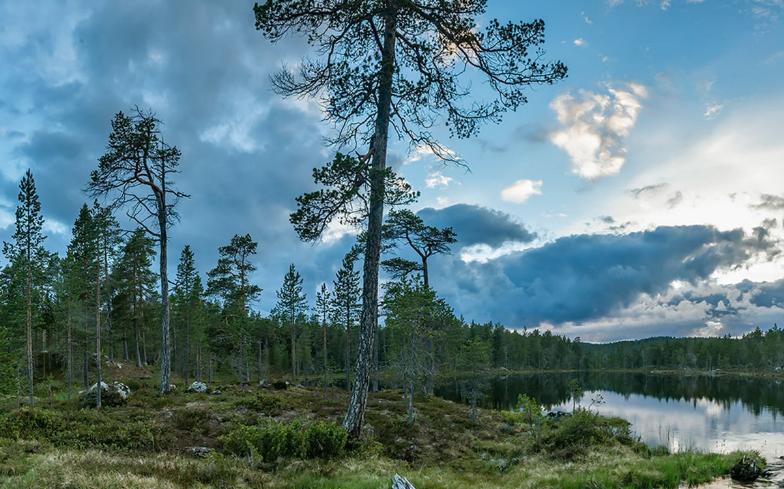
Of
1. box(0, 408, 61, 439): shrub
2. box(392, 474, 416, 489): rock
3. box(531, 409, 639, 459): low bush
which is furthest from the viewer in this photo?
box(531, 409, 639, 459): low bush

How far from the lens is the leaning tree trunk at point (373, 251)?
12.4m

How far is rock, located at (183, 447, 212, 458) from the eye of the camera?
Answer: 12281 millimetres

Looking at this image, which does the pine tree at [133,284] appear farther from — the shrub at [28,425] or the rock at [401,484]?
the rock at [401,484]

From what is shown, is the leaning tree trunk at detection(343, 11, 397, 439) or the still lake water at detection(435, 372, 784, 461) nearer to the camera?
the leaning tree trunk at detection(343, 11, 397, 439)

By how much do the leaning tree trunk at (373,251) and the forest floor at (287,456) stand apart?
1.14 m

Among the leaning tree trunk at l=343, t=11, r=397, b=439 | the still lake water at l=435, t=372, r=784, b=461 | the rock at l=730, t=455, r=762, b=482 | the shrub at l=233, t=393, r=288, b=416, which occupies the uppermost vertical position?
the leaning tree trunk at l=343, t=11, r=397, b=439

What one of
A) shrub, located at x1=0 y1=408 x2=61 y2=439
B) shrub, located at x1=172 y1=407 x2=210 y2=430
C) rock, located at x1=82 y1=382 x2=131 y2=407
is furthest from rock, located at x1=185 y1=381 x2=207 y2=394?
shrub, located at x1=0 y1=408 x2=61 y2=439

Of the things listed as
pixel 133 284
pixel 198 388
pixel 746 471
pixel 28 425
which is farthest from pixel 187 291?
pixel 746 471

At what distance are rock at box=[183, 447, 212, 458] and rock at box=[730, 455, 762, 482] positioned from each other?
580 inches

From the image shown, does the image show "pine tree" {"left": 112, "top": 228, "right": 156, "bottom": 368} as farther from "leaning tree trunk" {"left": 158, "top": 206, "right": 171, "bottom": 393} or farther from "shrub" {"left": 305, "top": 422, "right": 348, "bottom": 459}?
"shrub" {"left": 305, "top": 422, "right": 348, "bottom": 459}

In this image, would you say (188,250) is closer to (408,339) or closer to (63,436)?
(408,339)

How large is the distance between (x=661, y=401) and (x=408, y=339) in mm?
49157

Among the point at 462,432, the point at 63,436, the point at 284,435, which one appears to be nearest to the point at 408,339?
the point at 462,432

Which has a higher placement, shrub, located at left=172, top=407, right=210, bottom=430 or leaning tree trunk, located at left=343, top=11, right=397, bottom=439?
leaning tree trunk, located at left=343, top=11, right=397, bottom=439
